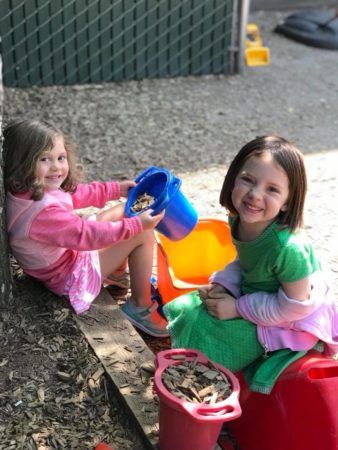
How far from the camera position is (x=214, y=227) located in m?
3.55

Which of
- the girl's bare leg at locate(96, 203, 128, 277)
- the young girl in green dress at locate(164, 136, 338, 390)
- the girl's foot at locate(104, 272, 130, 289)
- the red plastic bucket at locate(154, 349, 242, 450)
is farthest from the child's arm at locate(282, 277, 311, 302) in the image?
the girl's foot at locate(104, 272, 130, 289)

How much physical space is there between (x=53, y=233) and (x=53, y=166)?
0.87ft

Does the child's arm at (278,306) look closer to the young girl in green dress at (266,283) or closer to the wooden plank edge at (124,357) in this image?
the young girl in green dress at (266,283)

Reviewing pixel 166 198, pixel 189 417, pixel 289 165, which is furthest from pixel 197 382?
pixel 166 198

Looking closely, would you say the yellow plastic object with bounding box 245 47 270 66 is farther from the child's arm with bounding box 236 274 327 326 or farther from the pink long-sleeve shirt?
the child's arm with bounding box 236 274 327 326

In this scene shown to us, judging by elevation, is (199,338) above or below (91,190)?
below

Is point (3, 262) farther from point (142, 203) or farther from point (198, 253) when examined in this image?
point (198, 253)

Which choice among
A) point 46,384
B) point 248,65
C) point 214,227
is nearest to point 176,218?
point 214,227

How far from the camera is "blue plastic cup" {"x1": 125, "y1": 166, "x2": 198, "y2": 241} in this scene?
3102 millimetres

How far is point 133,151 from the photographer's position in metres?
4.91

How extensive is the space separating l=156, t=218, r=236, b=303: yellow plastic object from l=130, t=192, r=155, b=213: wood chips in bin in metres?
→ 0.23

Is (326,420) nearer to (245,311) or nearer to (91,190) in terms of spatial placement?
(245,311)

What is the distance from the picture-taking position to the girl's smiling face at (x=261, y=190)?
259 cm

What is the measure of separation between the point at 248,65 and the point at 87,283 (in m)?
3.83
